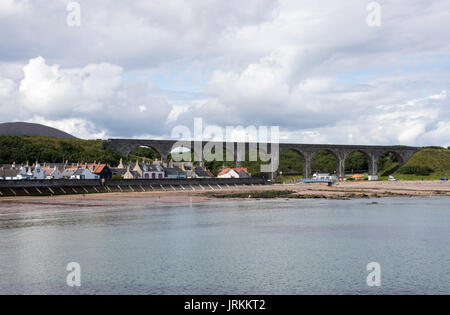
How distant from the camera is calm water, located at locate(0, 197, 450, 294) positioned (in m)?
19.7

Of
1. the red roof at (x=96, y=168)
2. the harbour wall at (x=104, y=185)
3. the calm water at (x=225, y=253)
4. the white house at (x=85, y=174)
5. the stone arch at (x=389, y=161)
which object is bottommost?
the calm water at (x=225, y=253)

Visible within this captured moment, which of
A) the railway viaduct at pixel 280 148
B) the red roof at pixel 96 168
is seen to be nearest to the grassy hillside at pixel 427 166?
the railway viaduct at pixel 280 148

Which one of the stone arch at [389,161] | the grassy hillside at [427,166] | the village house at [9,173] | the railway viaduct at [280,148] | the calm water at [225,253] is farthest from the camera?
the stone arch at [389,161]

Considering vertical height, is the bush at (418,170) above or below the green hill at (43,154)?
below

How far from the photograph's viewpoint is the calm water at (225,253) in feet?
64.6

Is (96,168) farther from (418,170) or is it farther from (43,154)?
(418,170)

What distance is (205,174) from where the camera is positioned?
11112 centimetres

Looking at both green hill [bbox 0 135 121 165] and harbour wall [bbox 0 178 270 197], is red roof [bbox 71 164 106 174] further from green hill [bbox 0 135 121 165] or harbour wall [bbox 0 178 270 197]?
green hill [bbox 0 135 121 165]

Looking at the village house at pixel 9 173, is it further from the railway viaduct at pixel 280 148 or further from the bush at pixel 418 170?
the bush at pixel 418 170

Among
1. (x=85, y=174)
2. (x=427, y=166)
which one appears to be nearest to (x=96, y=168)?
(x=85, y=174)

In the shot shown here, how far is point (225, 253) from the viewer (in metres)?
26.3

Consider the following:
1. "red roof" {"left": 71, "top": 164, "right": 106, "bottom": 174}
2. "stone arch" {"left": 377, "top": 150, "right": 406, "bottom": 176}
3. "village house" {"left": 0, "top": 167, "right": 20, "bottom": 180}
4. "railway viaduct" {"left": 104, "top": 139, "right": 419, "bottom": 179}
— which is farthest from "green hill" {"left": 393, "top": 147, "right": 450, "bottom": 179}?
"village house" {"left": 0, "top": 167, "right": 20, "bottom": 180}
